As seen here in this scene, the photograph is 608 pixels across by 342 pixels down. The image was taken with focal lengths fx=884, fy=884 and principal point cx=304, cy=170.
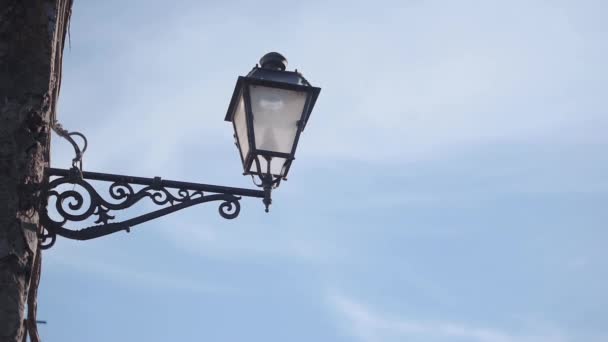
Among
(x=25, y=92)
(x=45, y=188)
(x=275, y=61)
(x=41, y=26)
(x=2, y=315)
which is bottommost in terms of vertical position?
(x=2, y=315)

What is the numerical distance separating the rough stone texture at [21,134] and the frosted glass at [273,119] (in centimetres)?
100

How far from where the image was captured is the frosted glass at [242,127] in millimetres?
4441

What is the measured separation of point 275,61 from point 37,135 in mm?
1425

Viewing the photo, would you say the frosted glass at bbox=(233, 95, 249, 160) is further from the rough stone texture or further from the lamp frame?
the rough stone texture

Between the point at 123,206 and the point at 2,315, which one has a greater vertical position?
the point at 123,206

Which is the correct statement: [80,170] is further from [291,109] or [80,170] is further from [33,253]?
[291,109]

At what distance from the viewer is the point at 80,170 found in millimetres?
3949

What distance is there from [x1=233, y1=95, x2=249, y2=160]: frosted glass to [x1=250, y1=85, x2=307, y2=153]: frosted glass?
0.06 meters

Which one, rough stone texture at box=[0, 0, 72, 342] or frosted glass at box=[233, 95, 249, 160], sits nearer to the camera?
rough stone texture at box=[0, 0, 72, 342]

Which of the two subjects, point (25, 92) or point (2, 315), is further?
point (25, 92)

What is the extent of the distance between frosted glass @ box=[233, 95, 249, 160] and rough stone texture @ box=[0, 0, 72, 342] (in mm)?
944

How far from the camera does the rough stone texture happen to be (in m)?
3.44

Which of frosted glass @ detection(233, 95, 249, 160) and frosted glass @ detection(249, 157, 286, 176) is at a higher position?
frosted glass @ detection(233, 95, 249, 160)

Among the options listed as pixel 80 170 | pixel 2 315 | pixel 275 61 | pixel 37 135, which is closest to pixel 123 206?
pixel 80 170
